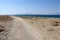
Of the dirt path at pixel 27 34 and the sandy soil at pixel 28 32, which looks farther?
the sandy soil at pixel 28 32

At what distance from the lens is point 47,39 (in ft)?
37.1


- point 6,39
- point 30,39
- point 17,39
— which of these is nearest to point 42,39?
point 30,39

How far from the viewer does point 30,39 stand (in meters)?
10.8

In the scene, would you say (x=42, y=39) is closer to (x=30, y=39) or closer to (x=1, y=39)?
(x=30, y=39)

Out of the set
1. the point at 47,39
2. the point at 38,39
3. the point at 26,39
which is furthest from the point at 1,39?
the point at 47,39

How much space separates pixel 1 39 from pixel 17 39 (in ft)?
4.80

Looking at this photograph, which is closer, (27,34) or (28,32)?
(27,34)

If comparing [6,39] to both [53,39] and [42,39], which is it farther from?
[53,39]

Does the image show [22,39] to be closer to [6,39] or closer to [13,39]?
[13,39]

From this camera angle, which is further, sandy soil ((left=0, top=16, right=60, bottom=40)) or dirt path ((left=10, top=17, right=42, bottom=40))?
sandy soil ((left=0, top=16, right=60, bottom=40))

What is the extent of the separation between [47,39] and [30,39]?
164 centimetres

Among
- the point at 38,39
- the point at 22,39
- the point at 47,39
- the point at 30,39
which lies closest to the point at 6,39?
the point at 22,39

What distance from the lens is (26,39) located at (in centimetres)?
1076

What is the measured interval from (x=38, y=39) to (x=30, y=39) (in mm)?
754
